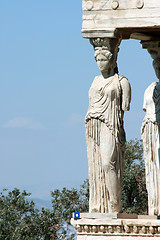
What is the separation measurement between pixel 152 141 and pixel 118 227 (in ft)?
8.46

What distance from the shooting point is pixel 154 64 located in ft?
79.1

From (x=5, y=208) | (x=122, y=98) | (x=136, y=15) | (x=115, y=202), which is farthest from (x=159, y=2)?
(x=5, y=208)

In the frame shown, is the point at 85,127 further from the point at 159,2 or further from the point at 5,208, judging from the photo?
the point at 5,208

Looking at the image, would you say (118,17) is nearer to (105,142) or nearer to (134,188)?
(105,142)

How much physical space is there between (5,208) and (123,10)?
16884 mm

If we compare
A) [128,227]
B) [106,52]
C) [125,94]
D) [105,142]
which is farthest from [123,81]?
[128,227]

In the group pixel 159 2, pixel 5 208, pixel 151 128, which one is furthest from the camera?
pixel 5 208

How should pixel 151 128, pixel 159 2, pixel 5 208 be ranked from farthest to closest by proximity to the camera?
pixel 5 208
pixel 151 128
pixel 159 2

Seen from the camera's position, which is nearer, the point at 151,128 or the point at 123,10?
the point at 123,10

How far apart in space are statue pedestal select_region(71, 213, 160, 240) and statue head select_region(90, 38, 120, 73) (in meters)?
2.93

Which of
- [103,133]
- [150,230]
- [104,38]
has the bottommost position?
[150,230]

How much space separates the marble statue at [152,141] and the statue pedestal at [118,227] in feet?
5.51

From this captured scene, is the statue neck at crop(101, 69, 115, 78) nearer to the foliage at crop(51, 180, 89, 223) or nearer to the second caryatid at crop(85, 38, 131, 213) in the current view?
the second caryatid at crop(85, 38, 131, 213)

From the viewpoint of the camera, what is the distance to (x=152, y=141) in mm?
23578
